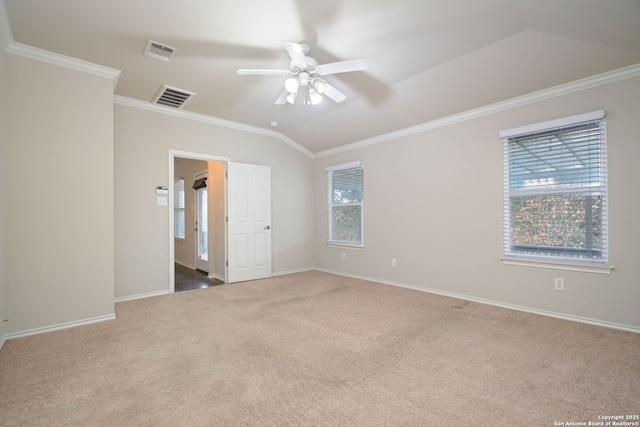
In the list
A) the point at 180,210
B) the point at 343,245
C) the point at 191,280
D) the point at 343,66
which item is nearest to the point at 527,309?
the point at 343,245

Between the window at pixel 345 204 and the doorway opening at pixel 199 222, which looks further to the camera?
the window at pixel 345 204

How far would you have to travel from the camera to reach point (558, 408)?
170 centimetres

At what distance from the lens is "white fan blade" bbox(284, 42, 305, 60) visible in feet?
8.04

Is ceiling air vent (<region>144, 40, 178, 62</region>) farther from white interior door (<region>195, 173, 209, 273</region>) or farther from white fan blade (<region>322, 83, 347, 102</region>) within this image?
white interior door (<region>195, 173, 209, 273</region>)

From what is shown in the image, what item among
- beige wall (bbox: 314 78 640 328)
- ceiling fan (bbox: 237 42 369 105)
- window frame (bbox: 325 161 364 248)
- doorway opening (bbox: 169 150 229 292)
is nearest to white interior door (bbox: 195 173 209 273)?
doorway opening (bbox: 169 150 229 292)

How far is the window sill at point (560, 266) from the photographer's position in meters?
2.89

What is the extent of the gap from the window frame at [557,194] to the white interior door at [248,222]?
12.5 ft

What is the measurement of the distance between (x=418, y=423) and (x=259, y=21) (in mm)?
3133

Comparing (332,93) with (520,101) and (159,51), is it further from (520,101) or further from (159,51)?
(520,101)

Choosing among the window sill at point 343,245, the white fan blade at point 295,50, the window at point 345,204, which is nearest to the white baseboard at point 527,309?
the window sill at point 343,245

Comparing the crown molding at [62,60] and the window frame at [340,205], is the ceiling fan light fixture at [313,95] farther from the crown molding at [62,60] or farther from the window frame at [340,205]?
the window frame at [340,205]

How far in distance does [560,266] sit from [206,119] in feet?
17.1

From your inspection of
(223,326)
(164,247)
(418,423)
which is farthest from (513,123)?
(164,247)

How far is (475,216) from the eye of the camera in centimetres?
382
